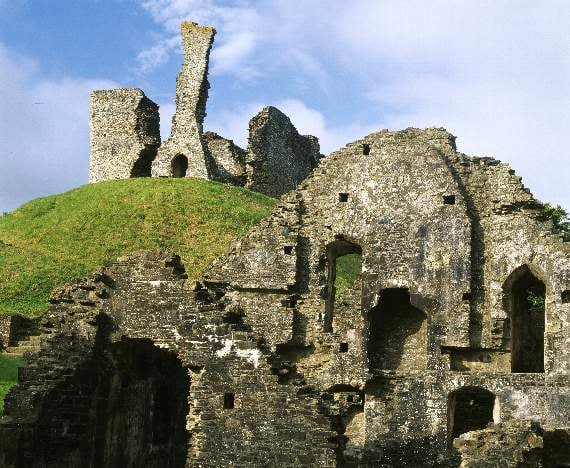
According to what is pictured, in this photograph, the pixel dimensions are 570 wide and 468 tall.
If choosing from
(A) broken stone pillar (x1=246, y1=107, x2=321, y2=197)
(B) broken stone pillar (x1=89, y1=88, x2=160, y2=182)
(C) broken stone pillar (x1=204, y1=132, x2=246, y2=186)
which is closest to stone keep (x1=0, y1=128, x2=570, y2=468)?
(A) broken stone pillar (x1=246, y1=107, x2=321, y2=197)

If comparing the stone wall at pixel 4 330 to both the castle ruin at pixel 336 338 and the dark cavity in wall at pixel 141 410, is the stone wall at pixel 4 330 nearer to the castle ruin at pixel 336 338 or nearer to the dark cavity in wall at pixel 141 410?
the castle ruin at pixel 336 338

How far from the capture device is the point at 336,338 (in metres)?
25.0

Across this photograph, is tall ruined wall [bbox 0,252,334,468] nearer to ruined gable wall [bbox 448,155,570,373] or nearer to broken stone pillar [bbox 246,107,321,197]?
ruined gable wall [bbox 448,155,570,373]

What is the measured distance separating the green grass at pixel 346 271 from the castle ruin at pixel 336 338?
26.9 ft

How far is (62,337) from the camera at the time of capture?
1772 centimetres

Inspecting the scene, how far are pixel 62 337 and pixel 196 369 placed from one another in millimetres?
2535

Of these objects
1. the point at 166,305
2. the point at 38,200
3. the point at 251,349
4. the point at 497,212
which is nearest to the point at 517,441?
the point at 251,349

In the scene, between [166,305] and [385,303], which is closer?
[166,305]

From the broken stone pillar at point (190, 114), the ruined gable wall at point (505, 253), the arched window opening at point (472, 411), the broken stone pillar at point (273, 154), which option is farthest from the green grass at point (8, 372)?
the broken stone pillar at point (273, 154)

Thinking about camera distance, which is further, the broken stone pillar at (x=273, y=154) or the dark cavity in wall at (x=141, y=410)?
the broken stone pillar at (x=273, y=154)

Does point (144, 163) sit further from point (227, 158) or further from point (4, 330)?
point (4, 330)

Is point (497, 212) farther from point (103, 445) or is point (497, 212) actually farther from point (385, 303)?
point (103, 445)

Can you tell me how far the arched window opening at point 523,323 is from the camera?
970 inches

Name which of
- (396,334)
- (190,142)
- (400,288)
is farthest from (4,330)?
(190,142)
